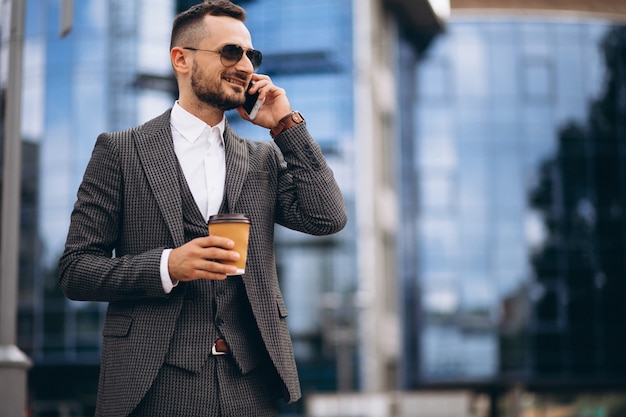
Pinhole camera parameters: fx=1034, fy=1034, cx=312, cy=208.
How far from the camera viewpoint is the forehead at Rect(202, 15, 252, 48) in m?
3.33

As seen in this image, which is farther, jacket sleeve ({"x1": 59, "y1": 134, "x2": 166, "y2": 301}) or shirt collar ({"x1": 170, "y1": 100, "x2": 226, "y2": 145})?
shirt collar ({"x1": 170, "y1": 100, "x2": 226, "y2": 145})

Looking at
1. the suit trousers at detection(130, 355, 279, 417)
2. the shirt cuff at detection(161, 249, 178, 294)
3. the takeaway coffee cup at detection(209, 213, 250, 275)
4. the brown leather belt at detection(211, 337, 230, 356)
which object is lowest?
the suit trousers at detection(130, 355, 279, 417)

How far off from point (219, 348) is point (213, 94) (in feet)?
2.72

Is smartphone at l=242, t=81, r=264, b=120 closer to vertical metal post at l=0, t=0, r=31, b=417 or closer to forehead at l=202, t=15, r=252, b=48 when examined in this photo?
forehead at l=202, t=15, r=252, b=48

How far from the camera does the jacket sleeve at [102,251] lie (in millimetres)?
2996

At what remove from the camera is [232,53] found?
3303 mm

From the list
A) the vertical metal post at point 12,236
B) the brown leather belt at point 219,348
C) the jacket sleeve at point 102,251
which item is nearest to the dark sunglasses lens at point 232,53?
the jacket sleeve at point 102,251

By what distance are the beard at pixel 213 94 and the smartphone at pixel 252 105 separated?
0.18 feet

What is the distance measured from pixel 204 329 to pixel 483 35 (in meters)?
41.6

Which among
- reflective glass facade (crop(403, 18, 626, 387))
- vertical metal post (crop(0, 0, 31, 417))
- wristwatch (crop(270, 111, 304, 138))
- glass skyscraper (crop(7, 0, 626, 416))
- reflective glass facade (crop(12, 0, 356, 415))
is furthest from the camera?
reflective glass facade (crop(403, 18, 626, 387))

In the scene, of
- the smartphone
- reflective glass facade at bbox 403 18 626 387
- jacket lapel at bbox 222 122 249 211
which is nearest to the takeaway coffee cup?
jacket lapel at bbox 222 122 249 211

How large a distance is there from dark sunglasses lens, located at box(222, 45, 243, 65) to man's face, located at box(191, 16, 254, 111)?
0.05ft

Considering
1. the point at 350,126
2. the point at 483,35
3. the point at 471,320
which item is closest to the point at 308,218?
the point at 350,126

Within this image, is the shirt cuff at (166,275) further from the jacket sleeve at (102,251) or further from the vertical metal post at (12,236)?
the vertical metal post at (12,236)
